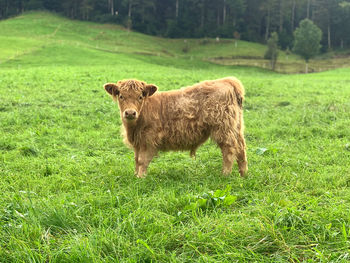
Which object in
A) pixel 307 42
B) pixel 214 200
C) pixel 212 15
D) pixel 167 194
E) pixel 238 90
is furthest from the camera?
pixel 212 15

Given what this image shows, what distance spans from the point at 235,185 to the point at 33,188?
3.22 meters

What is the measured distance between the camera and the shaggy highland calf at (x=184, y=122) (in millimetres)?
5914

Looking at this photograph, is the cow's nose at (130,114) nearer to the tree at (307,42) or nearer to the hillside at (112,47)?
the hillside at (112,47)

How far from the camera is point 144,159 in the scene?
19.4 feet

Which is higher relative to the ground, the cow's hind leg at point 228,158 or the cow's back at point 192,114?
the cow's back at point 192,114

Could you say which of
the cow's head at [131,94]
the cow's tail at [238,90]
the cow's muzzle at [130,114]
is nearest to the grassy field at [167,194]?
the cow's muzzle at [130,114]

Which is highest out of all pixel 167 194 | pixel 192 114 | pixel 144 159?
pixel 192 114

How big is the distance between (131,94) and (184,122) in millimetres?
1126

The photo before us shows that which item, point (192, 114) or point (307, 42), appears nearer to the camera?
point (192, 114)

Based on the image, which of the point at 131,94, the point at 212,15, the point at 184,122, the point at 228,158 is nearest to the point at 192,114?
the point at 184,122

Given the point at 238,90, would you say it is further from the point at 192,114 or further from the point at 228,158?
the point at 228,158

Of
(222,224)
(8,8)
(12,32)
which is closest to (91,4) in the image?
(8,8)

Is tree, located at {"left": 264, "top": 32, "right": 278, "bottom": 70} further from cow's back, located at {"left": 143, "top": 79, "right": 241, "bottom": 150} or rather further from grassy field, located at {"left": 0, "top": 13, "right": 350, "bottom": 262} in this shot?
cow's back, located at {"left": 143, "top": 79, "right": 241, "bottom": 150}

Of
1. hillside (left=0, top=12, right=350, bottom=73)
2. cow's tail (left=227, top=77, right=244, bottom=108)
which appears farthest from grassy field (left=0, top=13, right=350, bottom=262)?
hillside (left=0, top=12, right=350, bottom=73)
